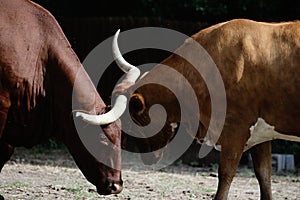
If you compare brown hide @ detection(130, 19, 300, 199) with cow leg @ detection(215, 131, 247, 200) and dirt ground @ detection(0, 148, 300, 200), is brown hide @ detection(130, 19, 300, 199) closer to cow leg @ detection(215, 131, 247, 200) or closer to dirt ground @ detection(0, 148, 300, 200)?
cow leg @ detection(215, 131, 247, 200)

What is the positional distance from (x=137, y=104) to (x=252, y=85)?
120 centimetres

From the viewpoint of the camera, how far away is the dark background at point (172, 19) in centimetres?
1145

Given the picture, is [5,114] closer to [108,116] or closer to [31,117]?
[31,117]

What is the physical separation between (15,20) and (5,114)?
836 mm

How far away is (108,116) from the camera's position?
20.4ft

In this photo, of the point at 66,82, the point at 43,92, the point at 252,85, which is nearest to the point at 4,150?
the point at 43,92

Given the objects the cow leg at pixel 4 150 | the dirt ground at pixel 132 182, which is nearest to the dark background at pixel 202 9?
the dirt ground at pixel 132 182

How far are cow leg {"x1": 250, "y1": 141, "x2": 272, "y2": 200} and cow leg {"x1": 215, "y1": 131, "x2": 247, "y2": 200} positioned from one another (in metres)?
0.52

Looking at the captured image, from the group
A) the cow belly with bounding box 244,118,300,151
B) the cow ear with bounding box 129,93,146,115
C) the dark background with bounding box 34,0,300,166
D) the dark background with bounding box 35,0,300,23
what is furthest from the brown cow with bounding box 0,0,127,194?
the dark background with bounding box 35,0,300,23

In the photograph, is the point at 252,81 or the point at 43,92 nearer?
the point at 43,92

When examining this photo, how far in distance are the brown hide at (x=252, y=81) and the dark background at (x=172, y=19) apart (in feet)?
14.8

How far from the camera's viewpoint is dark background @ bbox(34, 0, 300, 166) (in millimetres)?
11453

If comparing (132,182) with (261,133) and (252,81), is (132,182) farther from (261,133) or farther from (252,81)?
(252,81)

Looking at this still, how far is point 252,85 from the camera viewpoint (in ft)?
21.1
